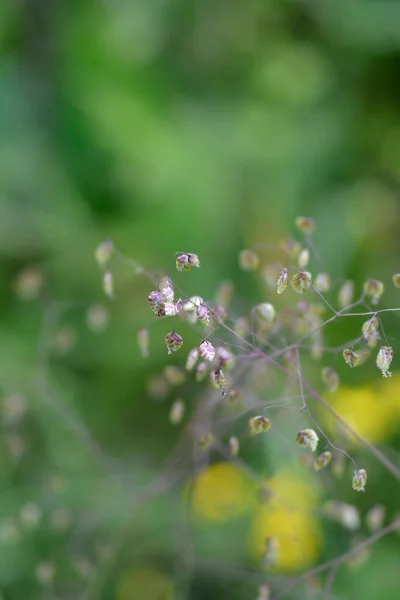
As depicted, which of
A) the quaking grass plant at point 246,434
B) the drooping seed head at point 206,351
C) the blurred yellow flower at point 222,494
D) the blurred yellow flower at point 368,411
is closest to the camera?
the drooping seed head at point 206,351

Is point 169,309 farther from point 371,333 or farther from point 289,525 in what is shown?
point 289,525

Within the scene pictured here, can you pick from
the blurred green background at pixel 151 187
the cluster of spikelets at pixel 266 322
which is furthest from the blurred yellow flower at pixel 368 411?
the cluster of spikelets at pixel 266 322

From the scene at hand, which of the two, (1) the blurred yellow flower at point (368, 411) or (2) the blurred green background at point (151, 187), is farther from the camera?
(2) the blurred green background at point (151, 187)

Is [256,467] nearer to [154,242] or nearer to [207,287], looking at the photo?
[207,287]

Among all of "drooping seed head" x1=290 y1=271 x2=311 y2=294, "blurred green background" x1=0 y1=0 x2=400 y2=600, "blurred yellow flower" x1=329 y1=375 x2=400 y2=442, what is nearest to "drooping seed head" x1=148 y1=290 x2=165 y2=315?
"drooping seed head" x1=290 y1=271 x2=311 y2=294

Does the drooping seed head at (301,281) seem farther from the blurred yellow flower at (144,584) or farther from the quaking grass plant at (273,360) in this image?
the blurred yellow flower at (144,584)

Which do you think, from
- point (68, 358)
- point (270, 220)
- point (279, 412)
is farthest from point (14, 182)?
point (279, 412)

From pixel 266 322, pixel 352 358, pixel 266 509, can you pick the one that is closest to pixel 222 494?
pixel 266 509
